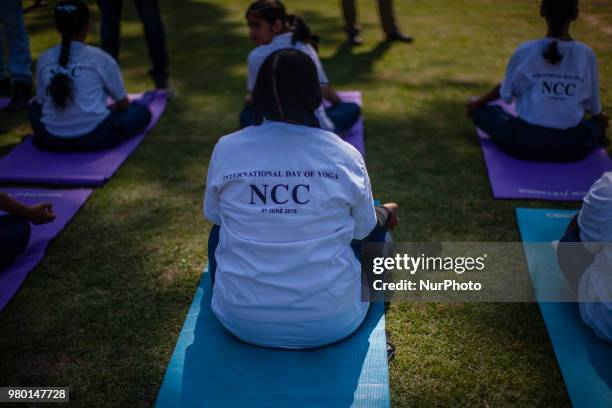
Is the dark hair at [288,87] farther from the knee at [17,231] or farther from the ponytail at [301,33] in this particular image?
the ponytail at [301,33]

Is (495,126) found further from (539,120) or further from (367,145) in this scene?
(367,145)

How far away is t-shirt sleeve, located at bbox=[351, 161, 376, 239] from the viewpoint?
7.09 feet

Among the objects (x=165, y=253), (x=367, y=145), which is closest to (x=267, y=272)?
(x=165, y=253)

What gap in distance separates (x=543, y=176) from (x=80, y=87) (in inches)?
139

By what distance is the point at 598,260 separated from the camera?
2.42m

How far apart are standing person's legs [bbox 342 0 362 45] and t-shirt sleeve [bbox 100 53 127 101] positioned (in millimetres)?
3385

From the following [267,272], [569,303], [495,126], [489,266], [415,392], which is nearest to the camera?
[267,272]

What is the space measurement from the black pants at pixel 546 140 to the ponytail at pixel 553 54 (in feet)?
1.57

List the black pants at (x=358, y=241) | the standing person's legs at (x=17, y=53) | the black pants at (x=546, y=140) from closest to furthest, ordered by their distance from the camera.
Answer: the black pants at (x=358, y=241) → the black pants at (x=546, y=140) → the standing person's legs at (x=17, y=53)

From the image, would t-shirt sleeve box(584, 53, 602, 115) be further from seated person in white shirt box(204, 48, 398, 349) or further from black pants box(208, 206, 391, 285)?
seated person in white shirt box(204, 48, 398, 349)

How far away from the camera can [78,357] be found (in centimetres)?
253

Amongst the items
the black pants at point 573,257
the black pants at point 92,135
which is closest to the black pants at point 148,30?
the black pants at point 92,135

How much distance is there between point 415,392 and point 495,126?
101 inches

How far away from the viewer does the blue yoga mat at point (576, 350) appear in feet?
7.32
